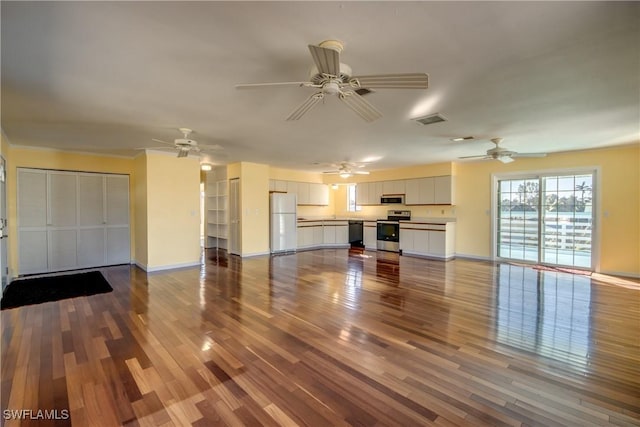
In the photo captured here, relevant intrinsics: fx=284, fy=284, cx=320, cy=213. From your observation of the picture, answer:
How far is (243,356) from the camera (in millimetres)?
2512

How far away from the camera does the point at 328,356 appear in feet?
8.23

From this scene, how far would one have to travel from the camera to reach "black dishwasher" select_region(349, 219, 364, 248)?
9.38m

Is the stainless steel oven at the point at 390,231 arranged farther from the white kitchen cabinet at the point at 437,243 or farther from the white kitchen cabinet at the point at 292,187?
the white kitchen cabinet at the point at 292,187

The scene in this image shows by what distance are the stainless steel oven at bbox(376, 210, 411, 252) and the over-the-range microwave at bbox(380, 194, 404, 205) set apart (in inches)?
11.6

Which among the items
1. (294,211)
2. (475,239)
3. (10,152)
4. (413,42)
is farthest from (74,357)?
(475,239)

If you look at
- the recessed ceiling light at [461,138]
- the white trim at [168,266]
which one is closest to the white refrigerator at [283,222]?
the white trim at [168,266]

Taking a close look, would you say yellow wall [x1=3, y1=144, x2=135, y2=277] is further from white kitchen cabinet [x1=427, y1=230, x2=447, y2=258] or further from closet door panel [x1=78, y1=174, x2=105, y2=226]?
white kitchen cabinet [x1=427, y1=230, x2=447, y2=258]

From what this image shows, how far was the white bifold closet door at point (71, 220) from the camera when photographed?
17.8 ft

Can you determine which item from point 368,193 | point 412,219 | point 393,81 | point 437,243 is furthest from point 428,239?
point 393,81

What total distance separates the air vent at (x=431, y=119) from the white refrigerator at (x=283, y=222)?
487 centimetres

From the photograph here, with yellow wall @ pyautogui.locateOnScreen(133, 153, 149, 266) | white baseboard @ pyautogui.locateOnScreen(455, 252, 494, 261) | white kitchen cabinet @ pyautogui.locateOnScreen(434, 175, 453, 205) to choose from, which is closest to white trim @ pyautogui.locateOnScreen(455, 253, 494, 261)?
white baseboard @ pyautogui.locateOnScreen(455, 252, 494, 261)

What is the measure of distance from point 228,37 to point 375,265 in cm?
543

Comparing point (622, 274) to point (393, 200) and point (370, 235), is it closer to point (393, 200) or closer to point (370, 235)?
point (393, 200)

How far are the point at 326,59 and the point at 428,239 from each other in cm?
655
